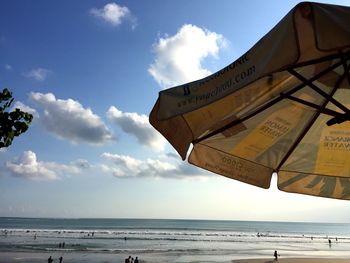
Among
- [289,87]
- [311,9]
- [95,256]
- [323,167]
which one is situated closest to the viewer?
[311,9]

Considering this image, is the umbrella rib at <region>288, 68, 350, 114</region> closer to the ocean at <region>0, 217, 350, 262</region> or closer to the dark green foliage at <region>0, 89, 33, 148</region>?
the dark green foliage at <region>0, 89, 33, 148</region>

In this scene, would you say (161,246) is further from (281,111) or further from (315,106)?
(315,106)

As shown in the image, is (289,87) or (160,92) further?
(289,87)

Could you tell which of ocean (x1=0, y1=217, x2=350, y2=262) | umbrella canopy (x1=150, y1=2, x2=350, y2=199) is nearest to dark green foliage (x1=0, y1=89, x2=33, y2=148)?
umbrella canopy (x1=150, y1=2, x2=350, y2=199)

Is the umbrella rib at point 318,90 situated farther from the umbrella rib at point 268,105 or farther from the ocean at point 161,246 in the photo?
the ocean at point 161,246

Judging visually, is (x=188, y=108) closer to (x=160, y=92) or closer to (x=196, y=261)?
(x=160, y=92)

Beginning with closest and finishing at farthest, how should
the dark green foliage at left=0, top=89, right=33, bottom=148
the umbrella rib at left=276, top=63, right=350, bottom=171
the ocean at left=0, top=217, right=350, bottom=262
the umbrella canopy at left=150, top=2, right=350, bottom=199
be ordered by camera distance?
the umbrella canopy at left=150, top=2, right=350, bottom=199 → the umbrella rib at left=276, top=63, right=350, bottom=171 → the dark green foliage at left=0, top=89, right=33, bottom=148 → the ocean at left=0, top=217, right=350, bottom=262

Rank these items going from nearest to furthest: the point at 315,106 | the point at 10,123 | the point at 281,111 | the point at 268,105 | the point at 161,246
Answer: the point at 268,105 < the point at 315,106 < the point at 281,111 < the point at 10,123 < the point at 161,246

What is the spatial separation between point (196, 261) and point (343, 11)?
107 feet

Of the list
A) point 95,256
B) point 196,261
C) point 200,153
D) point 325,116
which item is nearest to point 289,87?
point 325,116

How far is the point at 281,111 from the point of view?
4.19 meters

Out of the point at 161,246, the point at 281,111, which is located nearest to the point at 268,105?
the point at 281,111

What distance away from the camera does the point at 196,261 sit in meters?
32.7

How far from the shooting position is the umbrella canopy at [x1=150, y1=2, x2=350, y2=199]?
2.17 metres
